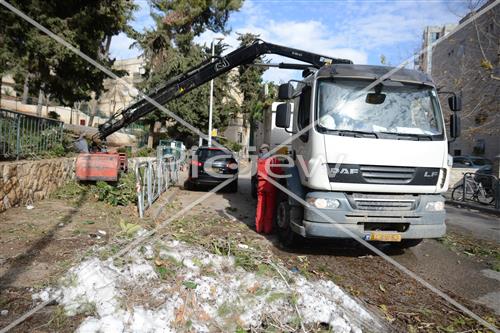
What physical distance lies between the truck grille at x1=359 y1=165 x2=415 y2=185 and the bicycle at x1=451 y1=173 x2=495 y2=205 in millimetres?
10148

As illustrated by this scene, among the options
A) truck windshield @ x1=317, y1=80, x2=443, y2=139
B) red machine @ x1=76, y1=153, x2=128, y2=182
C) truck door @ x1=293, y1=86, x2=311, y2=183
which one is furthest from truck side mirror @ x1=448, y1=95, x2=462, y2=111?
red machine @ x1=76, y1=153, x2=128, y2=182

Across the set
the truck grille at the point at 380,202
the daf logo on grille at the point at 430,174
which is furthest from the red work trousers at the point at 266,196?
the daf logo on grille at the point at 430,174

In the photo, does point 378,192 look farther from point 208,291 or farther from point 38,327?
point 38,327

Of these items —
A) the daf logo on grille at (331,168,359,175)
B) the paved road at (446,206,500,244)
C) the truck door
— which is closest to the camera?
the daf logo on grille at (331,168,359,175)

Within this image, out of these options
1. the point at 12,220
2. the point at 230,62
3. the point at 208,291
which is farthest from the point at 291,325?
the point at 230,62

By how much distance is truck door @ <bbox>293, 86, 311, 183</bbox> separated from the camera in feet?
20.3

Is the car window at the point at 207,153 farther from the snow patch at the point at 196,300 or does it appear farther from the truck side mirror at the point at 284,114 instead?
the snow patch at the point at 196,300

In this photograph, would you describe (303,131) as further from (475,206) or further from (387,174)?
(475,206)

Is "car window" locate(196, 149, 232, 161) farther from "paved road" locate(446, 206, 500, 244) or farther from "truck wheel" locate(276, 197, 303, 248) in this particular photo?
"paved road" locate(446, 206, 500, 244)

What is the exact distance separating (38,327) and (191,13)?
29.9 metres

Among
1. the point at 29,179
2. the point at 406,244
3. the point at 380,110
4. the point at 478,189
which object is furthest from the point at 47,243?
the point at 478,189

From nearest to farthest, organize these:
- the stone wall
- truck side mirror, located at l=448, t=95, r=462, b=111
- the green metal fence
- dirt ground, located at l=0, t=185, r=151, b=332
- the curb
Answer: dirt ground, located at l=0, t=185, r=151, b=332
truck side mirror, located at l=448, t=95, r=462, b=111
the stone wall
the green metal fence
the curb

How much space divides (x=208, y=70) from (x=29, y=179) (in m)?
5.24

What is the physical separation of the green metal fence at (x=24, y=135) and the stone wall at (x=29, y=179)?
0.38 meters
